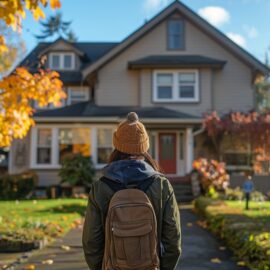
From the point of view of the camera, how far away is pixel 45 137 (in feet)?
72.1

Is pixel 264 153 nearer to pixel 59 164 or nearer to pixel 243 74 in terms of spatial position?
pixel 243 74

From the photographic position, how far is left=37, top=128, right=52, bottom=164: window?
21.9m

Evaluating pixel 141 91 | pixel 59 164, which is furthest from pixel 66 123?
pixel 141 91

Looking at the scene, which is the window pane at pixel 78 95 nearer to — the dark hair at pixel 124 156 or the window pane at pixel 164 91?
the window pane at pixel 164 91

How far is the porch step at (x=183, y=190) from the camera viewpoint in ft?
61.1

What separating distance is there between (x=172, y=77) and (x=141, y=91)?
1600 millimetres

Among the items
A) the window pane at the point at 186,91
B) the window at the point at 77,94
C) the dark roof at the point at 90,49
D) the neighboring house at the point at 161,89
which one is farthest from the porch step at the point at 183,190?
the dark roof at the point at 90,49

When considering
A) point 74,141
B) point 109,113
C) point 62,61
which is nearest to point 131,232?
point 109,113

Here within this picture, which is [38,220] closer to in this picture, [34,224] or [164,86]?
[34,224]

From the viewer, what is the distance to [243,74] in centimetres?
2291

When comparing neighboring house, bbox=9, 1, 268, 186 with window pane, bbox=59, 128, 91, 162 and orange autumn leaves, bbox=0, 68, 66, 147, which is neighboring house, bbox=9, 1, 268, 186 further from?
orange autumn leaves, bbox=0, 68, 66, 147

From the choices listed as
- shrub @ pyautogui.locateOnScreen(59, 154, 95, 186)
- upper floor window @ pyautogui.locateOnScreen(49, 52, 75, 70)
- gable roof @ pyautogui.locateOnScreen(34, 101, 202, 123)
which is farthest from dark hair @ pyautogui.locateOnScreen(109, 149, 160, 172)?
upper floor window @ pyautogui.locateOnScreen(49, 52, 75, 70)

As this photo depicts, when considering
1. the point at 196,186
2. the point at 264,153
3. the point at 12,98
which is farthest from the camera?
the point at 264,153

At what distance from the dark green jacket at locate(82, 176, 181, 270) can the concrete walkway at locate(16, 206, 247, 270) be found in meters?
3.72
